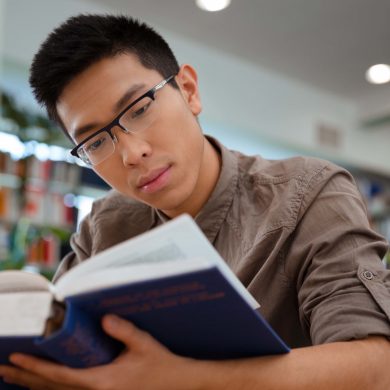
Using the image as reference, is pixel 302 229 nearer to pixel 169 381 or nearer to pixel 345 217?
pixel 345 217

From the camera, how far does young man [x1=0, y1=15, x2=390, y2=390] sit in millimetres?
769

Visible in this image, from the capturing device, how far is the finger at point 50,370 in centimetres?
63

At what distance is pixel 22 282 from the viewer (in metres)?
0.66

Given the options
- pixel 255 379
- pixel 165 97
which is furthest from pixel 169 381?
pixel 165 97

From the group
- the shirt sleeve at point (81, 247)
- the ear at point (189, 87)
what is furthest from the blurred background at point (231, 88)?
the ear at point (189, 87)

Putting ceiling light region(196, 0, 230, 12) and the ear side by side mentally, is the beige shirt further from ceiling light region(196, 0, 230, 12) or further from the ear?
ceiling light region(196, 0, 230, 12)

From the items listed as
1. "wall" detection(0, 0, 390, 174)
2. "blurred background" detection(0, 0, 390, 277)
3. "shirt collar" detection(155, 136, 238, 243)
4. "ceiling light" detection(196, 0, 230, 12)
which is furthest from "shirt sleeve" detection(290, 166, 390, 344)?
"wall" detection(0, 0, 390, 174)

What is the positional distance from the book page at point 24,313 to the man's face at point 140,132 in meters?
0.47

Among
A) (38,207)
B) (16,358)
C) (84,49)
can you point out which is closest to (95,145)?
(84,49)

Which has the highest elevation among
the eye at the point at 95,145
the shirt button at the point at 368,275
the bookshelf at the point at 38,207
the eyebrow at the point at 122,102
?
the eyebrow at the point at 122,102

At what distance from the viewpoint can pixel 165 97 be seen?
1.13 metres

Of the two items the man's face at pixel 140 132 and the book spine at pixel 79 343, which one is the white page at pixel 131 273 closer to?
the book spine at pixel 79 343

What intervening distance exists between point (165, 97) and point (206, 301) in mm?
615

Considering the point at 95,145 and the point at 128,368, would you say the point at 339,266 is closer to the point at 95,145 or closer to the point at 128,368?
the point at 128,368
